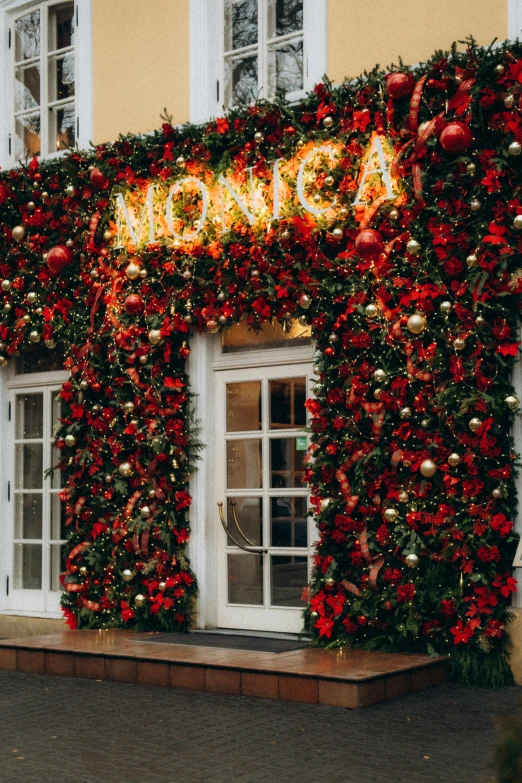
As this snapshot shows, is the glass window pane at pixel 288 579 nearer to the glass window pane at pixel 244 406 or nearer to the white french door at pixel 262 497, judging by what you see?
the white french door at pixel 262 497

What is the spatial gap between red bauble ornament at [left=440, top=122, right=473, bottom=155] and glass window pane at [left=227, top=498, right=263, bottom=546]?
3.05m

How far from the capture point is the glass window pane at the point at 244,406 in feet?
29.0

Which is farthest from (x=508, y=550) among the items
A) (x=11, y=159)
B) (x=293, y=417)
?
(x=11, y=159)

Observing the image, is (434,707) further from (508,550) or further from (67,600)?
(67,600)

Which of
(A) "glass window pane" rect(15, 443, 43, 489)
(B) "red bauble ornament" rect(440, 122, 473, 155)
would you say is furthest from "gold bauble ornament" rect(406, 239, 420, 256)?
(A) "glass window pane" rect(15, 443, 43, 489)

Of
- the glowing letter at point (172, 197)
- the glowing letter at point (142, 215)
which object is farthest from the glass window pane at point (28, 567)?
the glowing letter at point (172, 197)

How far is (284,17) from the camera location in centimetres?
885

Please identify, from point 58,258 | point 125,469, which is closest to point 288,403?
point 125,469

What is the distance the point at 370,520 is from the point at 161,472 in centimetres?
197

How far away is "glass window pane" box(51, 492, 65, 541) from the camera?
32.6 feet

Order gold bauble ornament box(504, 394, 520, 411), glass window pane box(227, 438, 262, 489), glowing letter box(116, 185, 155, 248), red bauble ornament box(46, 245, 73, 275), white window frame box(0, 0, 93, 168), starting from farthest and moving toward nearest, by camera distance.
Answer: white window frame box(0, 0, 93, 168)
red bauble ornament box(46, 245, 73, 275)
glowing letter box(116, 185, 155, 248)
glass window pane box(227, 438, 262, 489)
gold bauble ornament box(504, 394, 520, 411)

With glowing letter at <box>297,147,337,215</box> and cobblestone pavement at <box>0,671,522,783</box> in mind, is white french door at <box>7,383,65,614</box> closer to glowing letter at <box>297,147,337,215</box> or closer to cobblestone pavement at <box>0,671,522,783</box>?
cobblestone pavement at <box>0,671,522,783</box>

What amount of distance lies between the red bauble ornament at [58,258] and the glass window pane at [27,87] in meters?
1.66

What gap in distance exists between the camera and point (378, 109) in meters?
7.91
